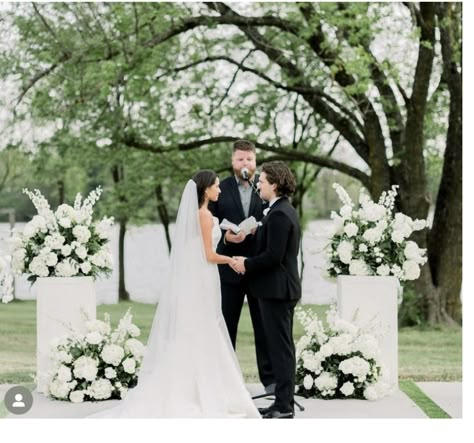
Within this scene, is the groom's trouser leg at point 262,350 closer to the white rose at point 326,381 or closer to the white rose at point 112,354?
the white rose at point 326,381

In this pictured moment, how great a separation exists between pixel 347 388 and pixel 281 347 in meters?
1.25

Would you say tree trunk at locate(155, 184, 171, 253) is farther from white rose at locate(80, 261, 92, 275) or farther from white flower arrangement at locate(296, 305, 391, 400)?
white flower arrangement at locate(296, 305, 391, 400)

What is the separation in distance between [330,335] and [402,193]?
→ 24.7 feet

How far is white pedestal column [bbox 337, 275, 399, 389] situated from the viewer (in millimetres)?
7977

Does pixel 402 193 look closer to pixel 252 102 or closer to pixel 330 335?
pixel 252 102

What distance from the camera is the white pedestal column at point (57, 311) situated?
26.2 feet

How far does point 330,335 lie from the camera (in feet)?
26.2

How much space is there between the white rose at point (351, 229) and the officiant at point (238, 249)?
79 centimetres

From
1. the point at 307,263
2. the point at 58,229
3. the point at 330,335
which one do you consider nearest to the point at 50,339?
the point at 58,229

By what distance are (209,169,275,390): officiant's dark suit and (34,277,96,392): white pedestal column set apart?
1.18 m

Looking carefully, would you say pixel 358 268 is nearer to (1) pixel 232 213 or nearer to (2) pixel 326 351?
(2) pixel 326 351

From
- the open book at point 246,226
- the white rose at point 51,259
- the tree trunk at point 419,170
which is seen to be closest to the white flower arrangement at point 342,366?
the open book at point 246,226

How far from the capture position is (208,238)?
7.10 m

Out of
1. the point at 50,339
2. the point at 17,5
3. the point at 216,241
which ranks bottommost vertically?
the point at 50,339
